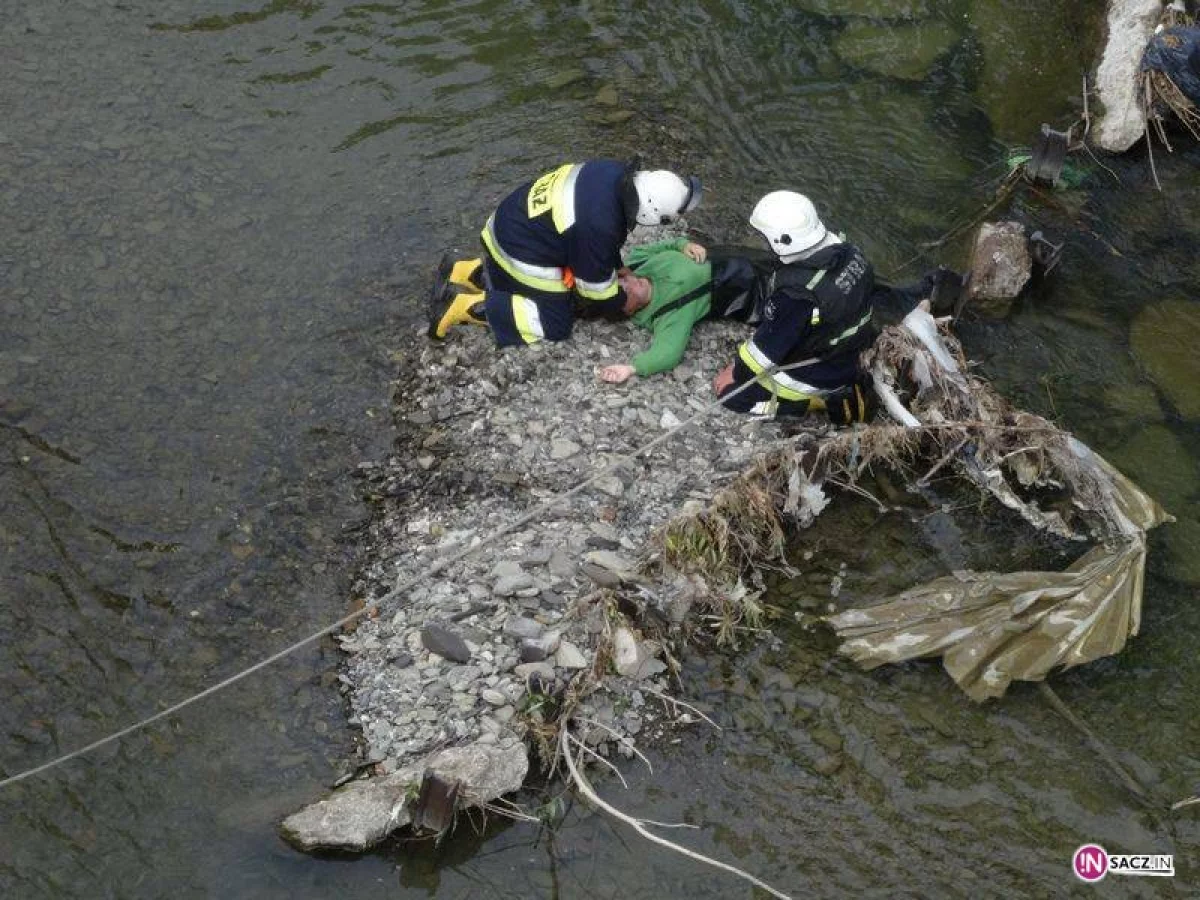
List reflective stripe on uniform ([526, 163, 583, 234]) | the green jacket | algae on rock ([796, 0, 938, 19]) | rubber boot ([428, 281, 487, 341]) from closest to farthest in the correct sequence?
reflective stripe on uniform ([526, 163, 583, 234])
the green jacket
rubber boot ([428, 281, 487, 341])
algae on rock ([796, 0, 938, 19])

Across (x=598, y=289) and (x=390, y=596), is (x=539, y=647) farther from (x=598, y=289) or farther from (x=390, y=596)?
(x=598, y=289)

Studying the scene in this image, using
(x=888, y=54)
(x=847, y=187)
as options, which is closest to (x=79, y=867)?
(x=847, y=187)

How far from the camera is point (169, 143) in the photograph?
873cm

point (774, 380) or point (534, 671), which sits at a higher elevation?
point (774, 380)

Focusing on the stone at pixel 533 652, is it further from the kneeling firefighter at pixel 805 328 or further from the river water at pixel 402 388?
the kneeling firefighter at pixel 805 328

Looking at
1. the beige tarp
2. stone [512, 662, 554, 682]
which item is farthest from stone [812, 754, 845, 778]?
stone [512, 662, 554, 682]

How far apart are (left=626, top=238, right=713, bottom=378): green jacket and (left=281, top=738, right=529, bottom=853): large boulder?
9.32ft

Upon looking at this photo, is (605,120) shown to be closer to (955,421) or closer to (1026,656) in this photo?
(955,421)

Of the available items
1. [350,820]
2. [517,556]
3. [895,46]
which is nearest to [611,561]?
[517,556]

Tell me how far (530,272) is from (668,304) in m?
0.94

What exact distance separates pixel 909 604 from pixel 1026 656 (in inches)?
25.9

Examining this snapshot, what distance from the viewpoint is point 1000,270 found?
8.10 m

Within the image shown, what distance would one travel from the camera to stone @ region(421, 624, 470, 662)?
5652 millimetres
